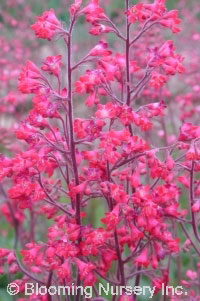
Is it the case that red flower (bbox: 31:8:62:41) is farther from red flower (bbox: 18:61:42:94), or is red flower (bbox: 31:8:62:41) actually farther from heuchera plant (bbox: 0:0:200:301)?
red flower (bbox: 18:61:42:94)

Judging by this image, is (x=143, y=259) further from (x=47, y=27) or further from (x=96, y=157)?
(x=47, y=27)

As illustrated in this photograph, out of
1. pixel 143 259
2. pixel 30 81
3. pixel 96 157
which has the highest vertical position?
pixel 30 81

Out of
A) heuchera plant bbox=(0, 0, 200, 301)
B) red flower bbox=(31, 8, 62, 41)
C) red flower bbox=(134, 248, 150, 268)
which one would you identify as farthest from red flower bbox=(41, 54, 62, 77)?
red flower bbox=(134, 248, 150, 268)

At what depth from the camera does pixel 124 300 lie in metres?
1.80

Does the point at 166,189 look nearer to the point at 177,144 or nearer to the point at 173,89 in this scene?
the point at 177,144

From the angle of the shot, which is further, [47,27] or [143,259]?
[143,259]

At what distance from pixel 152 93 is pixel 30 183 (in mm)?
1661

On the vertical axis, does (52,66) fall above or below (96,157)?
above

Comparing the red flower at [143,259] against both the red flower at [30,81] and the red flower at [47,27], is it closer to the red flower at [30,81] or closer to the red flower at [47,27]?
the red flower at [30,81]

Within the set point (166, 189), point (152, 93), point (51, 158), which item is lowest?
point (166, 189)

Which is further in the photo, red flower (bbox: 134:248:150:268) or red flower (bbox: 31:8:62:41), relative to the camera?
red flower (bbox: 134:248:150:268)

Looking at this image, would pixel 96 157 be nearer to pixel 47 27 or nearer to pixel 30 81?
pixel 30 81

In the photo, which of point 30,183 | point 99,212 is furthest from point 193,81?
point 30,183

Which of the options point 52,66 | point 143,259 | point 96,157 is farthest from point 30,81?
point 143,259
